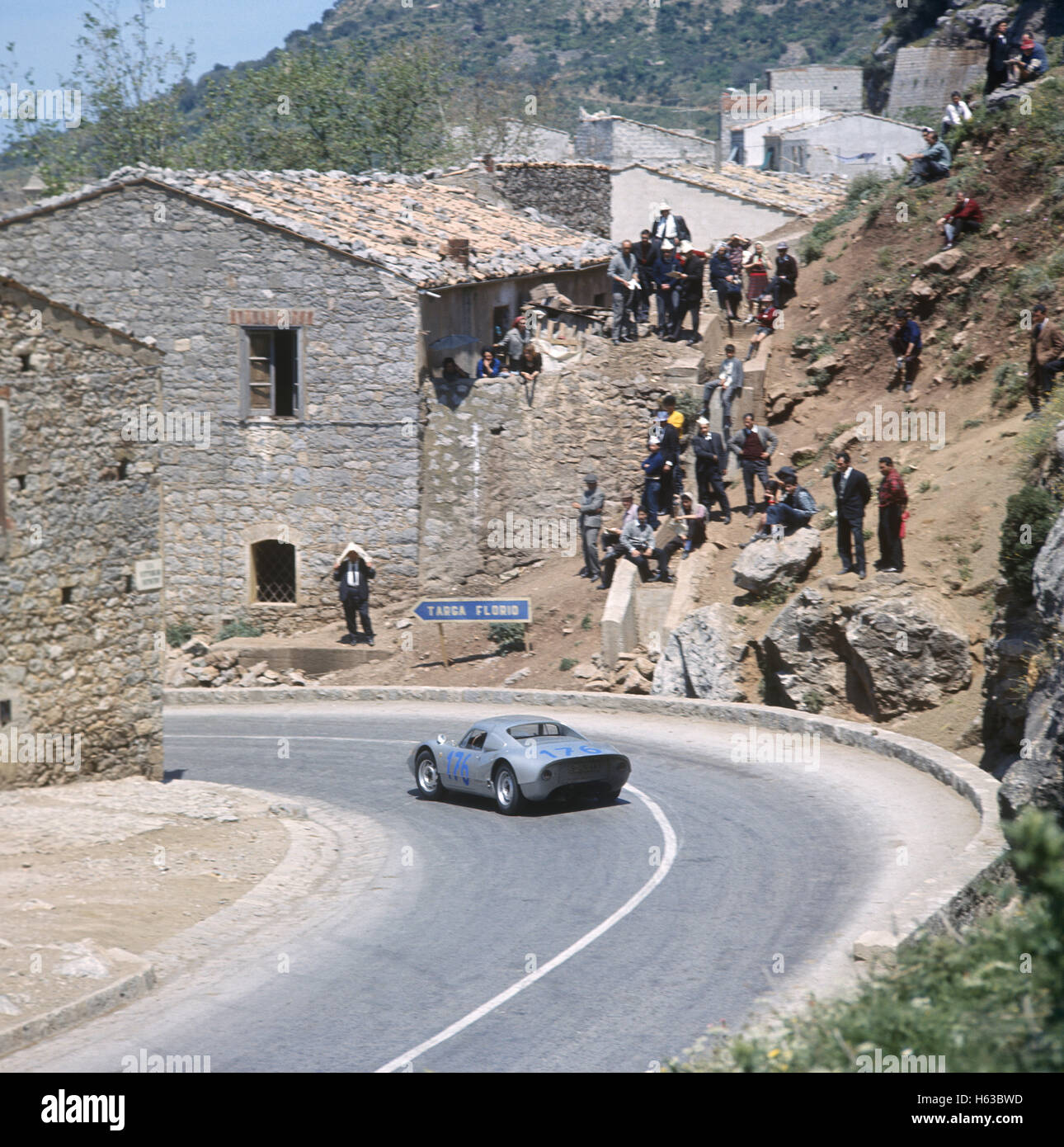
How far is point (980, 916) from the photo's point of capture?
12.4 m

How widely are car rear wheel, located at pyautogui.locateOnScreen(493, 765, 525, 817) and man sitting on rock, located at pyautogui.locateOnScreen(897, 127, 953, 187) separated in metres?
22.3

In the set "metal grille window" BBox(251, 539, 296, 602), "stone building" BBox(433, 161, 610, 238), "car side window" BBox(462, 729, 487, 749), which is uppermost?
"stone building" BBox(433, 161, 610, 238)

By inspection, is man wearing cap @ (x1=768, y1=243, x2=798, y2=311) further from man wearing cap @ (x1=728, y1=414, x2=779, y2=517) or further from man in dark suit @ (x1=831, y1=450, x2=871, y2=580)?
man in dark suit @ (x1=831, y1=450, x2=871, y2=580)

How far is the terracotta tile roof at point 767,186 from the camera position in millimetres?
46250

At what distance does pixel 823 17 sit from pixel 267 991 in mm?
147660

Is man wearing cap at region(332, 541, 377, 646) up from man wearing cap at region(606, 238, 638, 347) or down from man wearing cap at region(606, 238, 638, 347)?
down

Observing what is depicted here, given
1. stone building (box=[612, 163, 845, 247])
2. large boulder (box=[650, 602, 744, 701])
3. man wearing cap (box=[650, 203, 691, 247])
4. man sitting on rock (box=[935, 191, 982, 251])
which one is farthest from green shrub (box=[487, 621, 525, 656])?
stone building (box=[612, 163, 845, 247])

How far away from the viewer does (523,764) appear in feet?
58.5

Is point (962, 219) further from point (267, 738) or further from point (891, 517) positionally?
point (267, 738)

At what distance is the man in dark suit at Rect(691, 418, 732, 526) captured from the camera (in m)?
27.3
